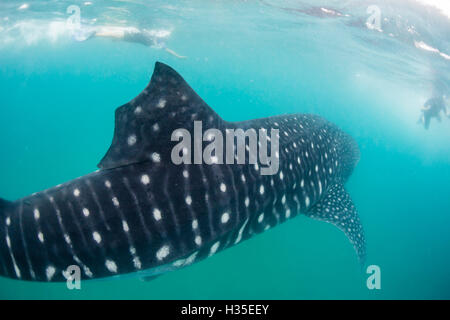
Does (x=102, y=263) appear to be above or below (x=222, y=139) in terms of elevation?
below

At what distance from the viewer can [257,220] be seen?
3.72 metres

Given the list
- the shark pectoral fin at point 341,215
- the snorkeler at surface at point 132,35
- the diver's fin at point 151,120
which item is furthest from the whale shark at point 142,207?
the snorkeler at surface at point 132,35

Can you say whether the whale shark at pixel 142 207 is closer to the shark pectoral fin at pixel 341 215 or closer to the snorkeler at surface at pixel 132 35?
the shark pectoral fin at pixel 341 215

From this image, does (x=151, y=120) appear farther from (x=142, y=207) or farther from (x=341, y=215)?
(x=341, y=215)

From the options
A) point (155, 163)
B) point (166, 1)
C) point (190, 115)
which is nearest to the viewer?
point (155, 163)

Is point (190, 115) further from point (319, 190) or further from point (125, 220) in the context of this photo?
point (319, 190)

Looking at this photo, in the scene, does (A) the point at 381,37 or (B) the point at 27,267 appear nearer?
(B) the point at 27,267

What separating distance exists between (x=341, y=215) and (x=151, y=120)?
456 centimetres

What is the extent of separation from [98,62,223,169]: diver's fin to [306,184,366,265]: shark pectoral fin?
12.0 feet

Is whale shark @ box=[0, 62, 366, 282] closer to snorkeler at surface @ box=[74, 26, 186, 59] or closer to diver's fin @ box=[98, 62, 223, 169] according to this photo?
diver's fin @ box=[98, 62, 223, 169]

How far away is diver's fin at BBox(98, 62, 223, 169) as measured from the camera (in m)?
2.79

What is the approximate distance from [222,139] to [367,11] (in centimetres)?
1598

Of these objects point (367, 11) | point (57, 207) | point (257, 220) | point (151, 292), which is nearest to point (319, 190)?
point (257, 220)
